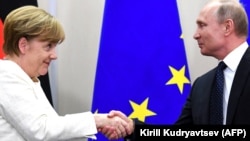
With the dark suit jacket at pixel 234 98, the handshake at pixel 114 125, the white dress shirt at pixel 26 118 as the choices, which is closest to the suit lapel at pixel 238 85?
the dark suit jacket at pixel 234 98

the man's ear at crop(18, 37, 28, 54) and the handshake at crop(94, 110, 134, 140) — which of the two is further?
the handshake at crop(94, 110, 134, 140)

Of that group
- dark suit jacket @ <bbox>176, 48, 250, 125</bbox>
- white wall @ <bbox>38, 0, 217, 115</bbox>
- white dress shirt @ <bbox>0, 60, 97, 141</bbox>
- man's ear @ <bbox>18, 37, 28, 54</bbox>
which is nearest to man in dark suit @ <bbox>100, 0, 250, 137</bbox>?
dark suit jacket @ <bbox>176, 48, 250, 125</bbox>

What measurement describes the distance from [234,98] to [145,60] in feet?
2.39

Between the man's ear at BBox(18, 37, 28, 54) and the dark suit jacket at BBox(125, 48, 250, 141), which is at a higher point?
the man's ear at BBox(18, 37, 28, 54)

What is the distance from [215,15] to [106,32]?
660mm

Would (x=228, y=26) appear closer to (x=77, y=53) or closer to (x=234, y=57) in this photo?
(x=234, y=57)

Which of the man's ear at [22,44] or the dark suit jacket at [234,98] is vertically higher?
the man's ear at [22,44]

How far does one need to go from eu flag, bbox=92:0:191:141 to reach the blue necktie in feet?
1.75

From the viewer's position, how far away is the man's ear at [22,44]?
1.36m

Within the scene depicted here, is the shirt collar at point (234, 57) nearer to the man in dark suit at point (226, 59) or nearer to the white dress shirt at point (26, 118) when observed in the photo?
the man in dark suit at point (226, 59)

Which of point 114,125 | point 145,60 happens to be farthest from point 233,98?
point 145,60

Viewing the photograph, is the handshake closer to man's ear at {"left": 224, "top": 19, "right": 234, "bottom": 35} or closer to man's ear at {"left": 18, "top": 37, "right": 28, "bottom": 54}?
man's ear at {"left": 18, "top": 37, "right": 28, "bottom": 54}

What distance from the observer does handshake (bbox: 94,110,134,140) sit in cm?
148

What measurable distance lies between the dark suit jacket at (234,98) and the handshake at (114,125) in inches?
11.5
